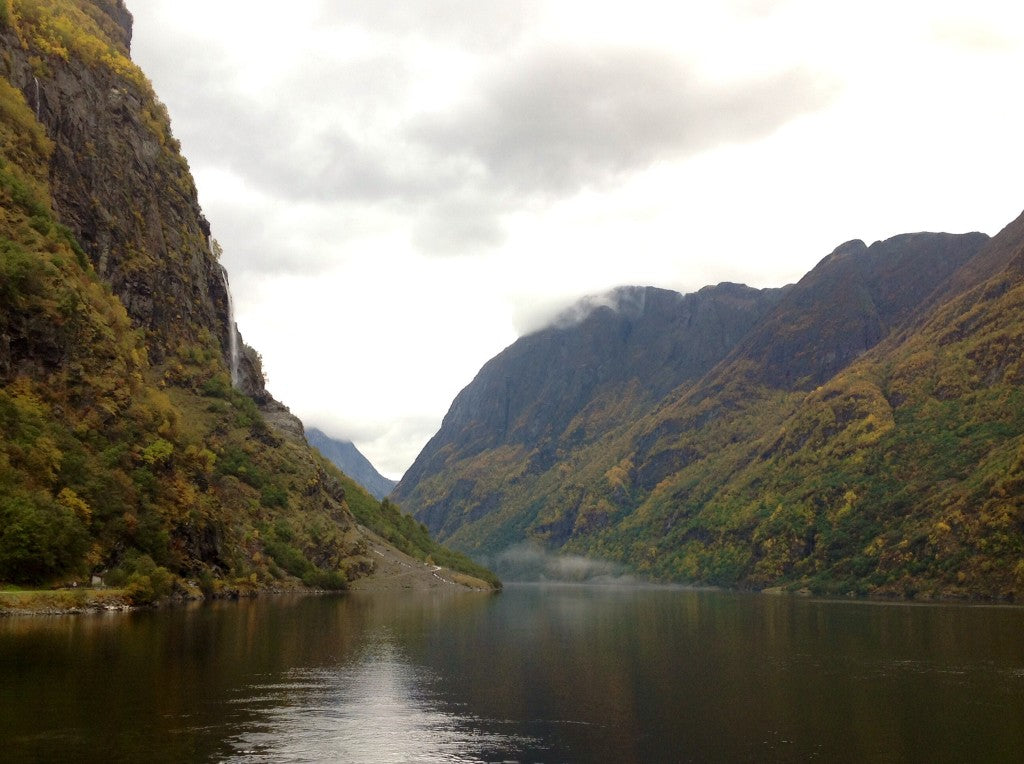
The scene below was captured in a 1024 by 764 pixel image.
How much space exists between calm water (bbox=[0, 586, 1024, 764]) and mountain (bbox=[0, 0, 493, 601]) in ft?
63.2

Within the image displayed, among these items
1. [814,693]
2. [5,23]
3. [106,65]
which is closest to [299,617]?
[814,693]

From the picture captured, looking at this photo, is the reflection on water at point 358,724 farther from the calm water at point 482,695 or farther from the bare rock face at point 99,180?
the bare rock face at point 99,180

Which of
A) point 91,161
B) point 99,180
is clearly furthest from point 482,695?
point 91,161

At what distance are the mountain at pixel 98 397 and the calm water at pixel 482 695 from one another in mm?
19251

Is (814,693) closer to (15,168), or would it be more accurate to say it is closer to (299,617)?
(299,617)

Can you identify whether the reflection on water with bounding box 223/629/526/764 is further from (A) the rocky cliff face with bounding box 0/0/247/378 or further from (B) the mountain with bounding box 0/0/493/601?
(A) the rocky cliff face with bounding box 0/0/247/378

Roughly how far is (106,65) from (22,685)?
190 metres

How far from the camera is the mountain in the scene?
341ft

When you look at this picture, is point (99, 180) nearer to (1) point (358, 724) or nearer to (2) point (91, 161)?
(2) point (91, 161)

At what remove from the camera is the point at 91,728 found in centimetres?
3672

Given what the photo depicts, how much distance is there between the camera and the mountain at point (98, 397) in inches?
4090

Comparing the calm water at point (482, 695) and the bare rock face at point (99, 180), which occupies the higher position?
the bare rock face at point (99, 180)

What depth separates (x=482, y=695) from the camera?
169 feet

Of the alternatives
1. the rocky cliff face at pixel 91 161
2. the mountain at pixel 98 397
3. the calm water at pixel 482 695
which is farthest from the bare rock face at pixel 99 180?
the calm water at pixel 482 695
